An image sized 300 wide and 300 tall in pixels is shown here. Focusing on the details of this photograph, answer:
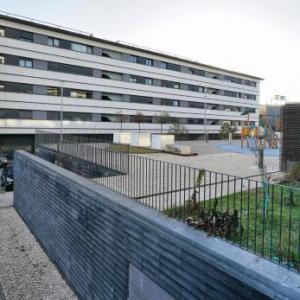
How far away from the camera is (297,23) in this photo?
51.9ft

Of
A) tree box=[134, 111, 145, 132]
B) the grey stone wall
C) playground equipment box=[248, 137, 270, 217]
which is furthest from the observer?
tree box=[134, 111, 145, 132]

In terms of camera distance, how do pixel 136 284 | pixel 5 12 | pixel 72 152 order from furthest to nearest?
pixel 5 12 < pixel 72 152 < pixel 136 284

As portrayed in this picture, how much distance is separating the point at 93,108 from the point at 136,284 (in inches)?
1412

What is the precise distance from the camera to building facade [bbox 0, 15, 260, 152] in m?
33.3

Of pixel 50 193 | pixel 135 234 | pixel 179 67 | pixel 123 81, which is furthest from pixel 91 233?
pixel 179 67

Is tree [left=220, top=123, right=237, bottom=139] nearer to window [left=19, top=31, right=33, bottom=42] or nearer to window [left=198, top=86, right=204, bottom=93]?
window [left=198, top=86, right=204, bottom=93]

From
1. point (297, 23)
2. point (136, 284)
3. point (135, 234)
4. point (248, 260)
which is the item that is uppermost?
point (297, 23)

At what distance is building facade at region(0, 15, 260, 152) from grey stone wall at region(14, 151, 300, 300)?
26.4 meters

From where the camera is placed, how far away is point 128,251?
5.45 m

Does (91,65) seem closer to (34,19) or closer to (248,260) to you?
(34,19)

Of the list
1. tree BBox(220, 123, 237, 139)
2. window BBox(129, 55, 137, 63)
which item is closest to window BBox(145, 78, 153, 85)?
window BBox(129, 55, 137, 63)

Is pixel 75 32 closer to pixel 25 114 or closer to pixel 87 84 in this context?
pixel 87 84

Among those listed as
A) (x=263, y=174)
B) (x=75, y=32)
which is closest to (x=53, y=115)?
(x=75, y=32)

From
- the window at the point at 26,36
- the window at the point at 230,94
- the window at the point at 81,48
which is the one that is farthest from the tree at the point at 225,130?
the window at the point at 26,36
